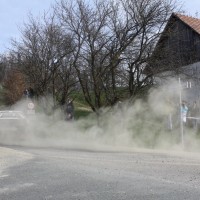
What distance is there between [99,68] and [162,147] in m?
5.32

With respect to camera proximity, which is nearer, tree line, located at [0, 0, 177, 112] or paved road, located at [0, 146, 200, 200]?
paved road, located at [0, 146, 200, 200]

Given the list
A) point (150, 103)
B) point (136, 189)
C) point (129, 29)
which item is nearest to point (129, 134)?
point (150, 103)

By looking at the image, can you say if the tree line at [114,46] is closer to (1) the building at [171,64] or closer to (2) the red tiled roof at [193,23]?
(1) the building at [171,64]

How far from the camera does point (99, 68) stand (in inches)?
757

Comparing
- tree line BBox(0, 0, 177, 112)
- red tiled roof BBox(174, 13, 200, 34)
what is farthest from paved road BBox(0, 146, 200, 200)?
red tiled roof BBox(174, 13, 200, 34)

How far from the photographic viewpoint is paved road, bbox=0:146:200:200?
7.78 m

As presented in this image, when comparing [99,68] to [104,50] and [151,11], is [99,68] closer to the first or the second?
[104,50]

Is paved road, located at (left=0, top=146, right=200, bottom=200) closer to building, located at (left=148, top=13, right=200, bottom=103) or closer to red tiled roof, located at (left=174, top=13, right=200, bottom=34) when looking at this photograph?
building, located at (left=148, top=13, right=200, bottom=103)

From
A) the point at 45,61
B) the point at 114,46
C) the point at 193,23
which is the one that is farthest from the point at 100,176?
the point at 193,23

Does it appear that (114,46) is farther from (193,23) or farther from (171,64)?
(193,23)

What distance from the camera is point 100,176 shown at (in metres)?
9.41

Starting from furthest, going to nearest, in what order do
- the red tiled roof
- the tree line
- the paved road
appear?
the red tiled roof, the tree line, the paved road

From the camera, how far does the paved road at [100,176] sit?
7.78 metres

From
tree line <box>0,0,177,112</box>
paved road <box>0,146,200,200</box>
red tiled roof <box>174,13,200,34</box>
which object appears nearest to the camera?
paved road <box>0,146,200,200</box>
